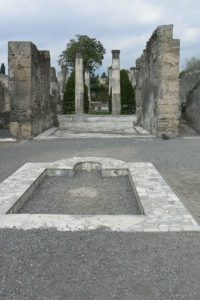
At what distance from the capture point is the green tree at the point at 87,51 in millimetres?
44031

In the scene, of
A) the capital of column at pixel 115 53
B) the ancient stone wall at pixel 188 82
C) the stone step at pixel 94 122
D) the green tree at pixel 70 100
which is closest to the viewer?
the ancient stone wall at pixel 188 82

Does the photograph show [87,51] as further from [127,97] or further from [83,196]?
[83,196]

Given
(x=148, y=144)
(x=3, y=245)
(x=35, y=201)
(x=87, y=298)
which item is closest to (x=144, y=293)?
(x=87, y=298)

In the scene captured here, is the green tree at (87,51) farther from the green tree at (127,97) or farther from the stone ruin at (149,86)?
the stone ruin at (149,86)

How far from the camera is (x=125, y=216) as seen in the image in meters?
4.32

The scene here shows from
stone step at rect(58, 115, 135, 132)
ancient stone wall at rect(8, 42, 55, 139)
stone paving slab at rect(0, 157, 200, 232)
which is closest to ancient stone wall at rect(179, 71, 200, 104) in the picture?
stone step at rect(58, 115, 135, 132)

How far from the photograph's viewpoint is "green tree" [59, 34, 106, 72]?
44.0 m

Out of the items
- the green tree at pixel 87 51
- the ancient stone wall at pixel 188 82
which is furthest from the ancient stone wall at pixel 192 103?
the green tree at pixel 87 51

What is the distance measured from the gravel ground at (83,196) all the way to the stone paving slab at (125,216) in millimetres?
157

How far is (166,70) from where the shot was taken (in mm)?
12398

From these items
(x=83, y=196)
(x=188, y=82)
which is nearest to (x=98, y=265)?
(x=83, y=196)

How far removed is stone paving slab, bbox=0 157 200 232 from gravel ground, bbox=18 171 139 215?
0.51 ft

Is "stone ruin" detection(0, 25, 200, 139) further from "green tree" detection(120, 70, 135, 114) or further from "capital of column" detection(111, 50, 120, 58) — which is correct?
"green tree" detection(120, 70, 135, 114)

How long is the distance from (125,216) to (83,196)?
1.56 m
